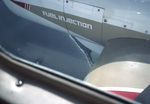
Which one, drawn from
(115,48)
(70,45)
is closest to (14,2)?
(70,45)

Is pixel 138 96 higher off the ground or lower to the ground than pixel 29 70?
lower

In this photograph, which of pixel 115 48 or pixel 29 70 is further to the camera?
pixel 115 48

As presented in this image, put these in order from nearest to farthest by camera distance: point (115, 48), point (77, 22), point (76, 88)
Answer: point (76, 88), point (115, 48), point (77, 22)

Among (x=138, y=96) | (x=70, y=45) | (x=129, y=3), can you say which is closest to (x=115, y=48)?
(x=129, y=3)

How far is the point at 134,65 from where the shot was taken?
109 inches

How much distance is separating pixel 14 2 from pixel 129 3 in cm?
271

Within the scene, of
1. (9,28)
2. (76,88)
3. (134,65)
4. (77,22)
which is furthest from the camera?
(9,28)

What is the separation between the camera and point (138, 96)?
2.42 meters

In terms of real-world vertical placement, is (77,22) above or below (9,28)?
above

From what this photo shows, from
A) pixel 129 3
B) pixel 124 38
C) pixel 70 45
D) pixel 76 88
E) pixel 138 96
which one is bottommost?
pixel 70 45

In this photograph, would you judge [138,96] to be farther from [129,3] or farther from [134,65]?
[129,3]

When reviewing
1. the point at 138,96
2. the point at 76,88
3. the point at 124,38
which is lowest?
the point at 138,96

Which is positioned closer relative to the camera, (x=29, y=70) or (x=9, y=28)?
(x=29, y=70)

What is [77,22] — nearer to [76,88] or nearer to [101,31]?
[101,31]
